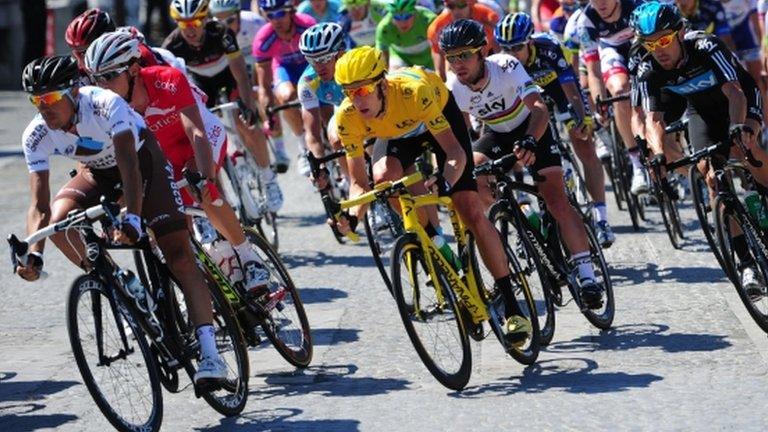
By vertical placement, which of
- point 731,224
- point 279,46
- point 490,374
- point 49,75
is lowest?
point 490,374

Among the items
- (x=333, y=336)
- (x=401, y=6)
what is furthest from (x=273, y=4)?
(x=333, y=336)

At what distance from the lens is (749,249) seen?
9414 mm

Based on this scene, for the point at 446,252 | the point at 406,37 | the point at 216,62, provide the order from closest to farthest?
the point at 446,252
the point at 216,62
the point at 406,37

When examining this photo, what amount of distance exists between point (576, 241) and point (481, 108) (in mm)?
995

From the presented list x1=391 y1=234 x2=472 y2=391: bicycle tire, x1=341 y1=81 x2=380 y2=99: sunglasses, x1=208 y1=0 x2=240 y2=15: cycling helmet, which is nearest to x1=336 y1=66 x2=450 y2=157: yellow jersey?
x1=341 y1=81 x2=380 y2=99: sunglasses

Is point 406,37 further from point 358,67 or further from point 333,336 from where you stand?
point 358,67

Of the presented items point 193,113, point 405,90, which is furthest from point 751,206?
point 193,113

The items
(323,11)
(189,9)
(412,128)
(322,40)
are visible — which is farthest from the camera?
(323,11)

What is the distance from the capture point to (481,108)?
10320 millimetres

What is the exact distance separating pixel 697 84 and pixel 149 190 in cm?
338

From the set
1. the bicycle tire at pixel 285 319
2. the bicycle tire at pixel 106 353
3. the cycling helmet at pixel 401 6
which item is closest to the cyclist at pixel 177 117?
the bicycle tire at pixel 285 319

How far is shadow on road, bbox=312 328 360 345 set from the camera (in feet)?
33.6

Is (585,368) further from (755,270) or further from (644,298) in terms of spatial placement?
(644,298)

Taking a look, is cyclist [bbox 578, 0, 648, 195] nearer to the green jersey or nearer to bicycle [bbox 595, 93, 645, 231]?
bicycle [bbox 595, 93, 645, 231]
